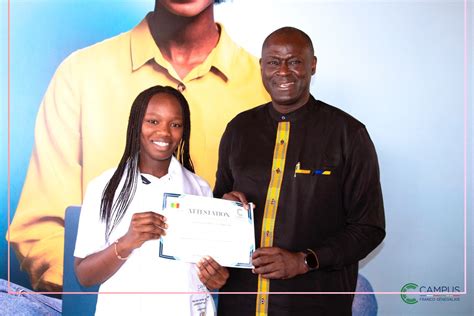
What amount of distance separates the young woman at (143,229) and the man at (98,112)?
0.22 metres

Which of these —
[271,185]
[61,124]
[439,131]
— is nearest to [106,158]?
[61,124]

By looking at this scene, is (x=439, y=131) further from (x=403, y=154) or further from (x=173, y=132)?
(x=173, y=132)

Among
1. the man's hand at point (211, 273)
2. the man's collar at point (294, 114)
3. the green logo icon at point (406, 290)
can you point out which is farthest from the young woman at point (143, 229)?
the green logo icon at point (406, 290)

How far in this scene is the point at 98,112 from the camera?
9.45 feet

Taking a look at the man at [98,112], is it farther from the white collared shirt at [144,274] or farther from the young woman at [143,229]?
the white collared shirt at [144,274]

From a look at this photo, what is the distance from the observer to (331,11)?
2984mm

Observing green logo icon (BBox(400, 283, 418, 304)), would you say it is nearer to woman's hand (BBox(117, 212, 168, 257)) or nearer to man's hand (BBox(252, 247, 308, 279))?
man's hand (BBox(252, 247, 308, 279))

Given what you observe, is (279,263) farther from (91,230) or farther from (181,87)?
(181,87)

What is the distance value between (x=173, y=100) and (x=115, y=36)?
21.7 inches

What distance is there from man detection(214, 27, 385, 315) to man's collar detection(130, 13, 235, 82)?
53cm

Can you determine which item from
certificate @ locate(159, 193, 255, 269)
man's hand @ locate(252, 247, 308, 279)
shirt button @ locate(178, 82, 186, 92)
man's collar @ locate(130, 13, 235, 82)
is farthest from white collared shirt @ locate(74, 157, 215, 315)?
man's collar @ locate(130, 13, 235, 82)

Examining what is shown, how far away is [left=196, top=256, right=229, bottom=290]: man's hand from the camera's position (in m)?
2.37

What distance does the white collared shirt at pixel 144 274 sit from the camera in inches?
96.3

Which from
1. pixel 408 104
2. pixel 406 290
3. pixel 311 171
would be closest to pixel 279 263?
pixel 311 171
